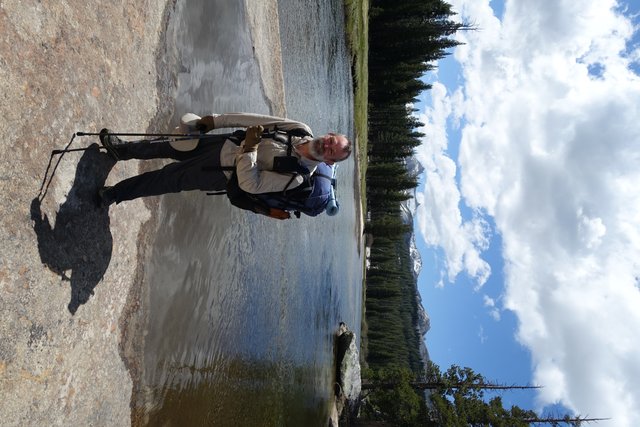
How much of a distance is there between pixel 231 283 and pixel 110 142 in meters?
5.33

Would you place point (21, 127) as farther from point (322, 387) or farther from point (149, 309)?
point (322, 387)

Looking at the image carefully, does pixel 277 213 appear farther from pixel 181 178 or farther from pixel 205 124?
pixel 205 124

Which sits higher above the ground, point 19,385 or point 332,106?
point 332,106

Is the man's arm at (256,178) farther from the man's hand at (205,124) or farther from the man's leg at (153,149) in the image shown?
the man's hand at (205,124)

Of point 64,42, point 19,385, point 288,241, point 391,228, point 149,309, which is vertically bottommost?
point 19,385

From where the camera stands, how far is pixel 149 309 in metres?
7.22

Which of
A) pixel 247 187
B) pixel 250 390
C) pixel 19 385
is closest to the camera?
pixel 19 385

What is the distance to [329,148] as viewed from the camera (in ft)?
18.6

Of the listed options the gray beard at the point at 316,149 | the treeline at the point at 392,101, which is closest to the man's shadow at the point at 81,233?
the gray beard at the point at 316,149

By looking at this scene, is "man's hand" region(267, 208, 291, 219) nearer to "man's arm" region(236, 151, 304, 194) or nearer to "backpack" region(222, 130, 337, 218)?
"backpack" region(222, 130, 337, 218)

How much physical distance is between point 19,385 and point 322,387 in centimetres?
1773

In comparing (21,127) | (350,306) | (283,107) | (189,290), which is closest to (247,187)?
(21,127)

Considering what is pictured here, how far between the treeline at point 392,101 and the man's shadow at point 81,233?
49199 mm

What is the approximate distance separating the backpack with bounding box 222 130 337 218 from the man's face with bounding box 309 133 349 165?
27 centimetres
